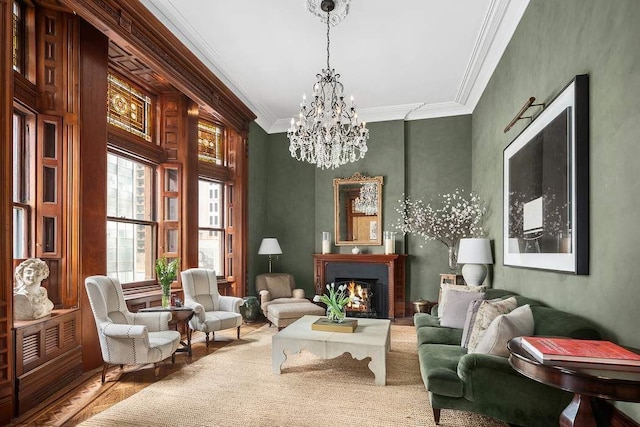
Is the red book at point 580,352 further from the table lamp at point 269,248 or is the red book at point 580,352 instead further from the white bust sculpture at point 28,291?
the table lamp at point 269,248

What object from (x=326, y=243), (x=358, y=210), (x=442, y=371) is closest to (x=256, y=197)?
(x=326, y=243)

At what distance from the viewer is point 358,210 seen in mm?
7055

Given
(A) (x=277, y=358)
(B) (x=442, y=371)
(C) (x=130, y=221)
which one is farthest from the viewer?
(C) (x=130, y=221)

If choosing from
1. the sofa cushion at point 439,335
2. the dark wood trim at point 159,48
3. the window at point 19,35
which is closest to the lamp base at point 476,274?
the sofa cushion at point 439,335

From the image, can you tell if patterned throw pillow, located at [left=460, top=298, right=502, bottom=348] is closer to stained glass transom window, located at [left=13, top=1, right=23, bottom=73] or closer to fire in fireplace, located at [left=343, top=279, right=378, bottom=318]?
fire in fireplace, located at [left=343, top=279, right=378, bottom=318]

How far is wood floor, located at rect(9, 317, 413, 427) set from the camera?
292 centimetres

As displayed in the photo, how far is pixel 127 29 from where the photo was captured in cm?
380

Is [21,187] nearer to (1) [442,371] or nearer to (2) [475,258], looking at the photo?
(1) [442,371]

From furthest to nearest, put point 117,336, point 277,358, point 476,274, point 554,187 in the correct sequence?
point 476,274, point 277,358, point 117,336, point 554,187

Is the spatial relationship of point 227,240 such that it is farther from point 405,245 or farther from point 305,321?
point 405,245

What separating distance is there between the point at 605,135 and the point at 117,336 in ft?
13.0

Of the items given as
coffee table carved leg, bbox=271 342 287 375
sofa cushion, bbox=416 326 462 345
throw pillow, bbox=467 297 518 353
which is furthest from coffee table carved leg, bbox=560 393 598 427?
coffee table carved leg, bbox=271 342 287 375

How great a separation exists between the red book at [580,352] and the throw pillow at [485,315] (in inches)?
46.9

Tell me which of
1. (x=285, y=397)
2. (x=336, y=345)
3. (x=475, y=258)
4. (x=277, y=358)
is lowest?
(x=285, y=397)
